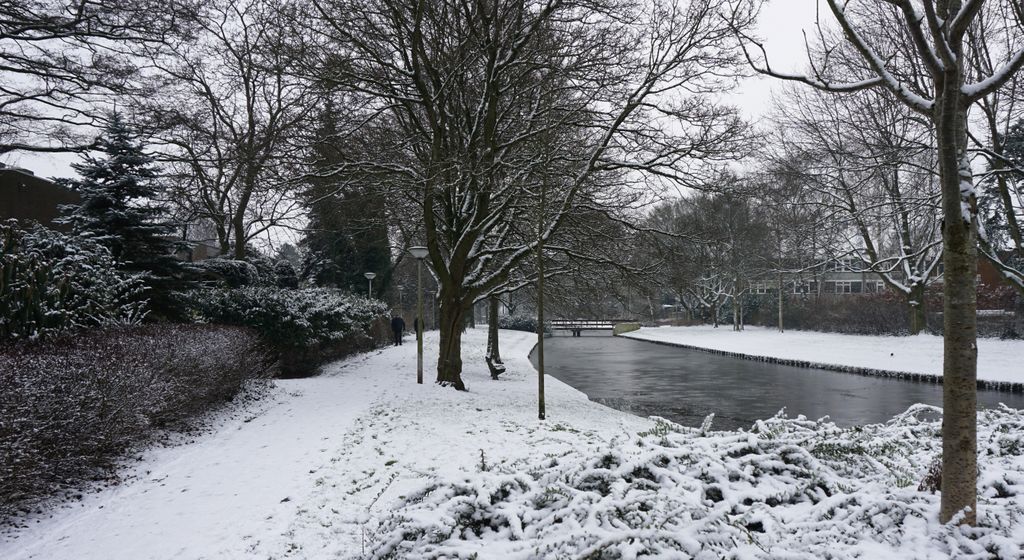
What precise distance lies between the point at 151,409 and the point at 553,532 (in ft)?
18.3

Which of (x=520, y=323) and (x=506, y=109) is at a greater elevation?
(x=506, y=109)

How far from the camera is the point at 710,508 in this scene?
12.1 feet

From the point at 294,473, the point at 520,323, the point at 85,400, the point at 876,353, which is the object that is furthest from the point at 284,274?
the point at 520,323

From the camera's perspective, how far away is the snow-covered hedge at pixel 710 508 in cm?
325

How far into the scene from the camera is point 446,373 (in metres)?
14.3

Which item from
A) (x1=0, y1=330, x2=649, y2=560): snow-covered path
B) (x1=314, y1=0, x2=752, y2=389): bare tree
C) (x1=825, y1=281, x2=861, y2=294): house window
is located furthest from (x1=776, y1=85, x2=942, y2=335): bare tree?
(x1=825, y1=281, x2=861, y2=294): house window

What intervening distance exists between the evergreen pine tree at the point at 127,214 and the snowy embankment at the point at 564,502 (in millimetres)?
7696

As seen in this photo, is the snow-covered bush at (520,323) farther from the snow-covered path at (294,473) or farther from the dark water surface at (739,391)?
the snow-covered path at (294,473)

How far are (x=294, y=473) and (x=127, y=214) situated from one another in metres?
9.95

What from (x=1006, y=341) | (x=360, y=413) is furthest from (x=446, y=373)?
(x=1006, y=341)

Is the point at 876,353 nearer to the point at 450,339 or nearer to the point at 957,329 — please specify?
the point at 450,339

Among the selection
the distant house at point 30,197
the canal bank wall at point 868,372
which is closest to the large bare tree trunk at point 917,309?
the canal bank wall at point 868,372

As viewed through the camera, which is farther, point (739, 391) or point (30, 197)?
point (30, 197)

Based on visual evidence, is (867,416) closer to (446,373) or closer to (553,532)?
(446,373)
